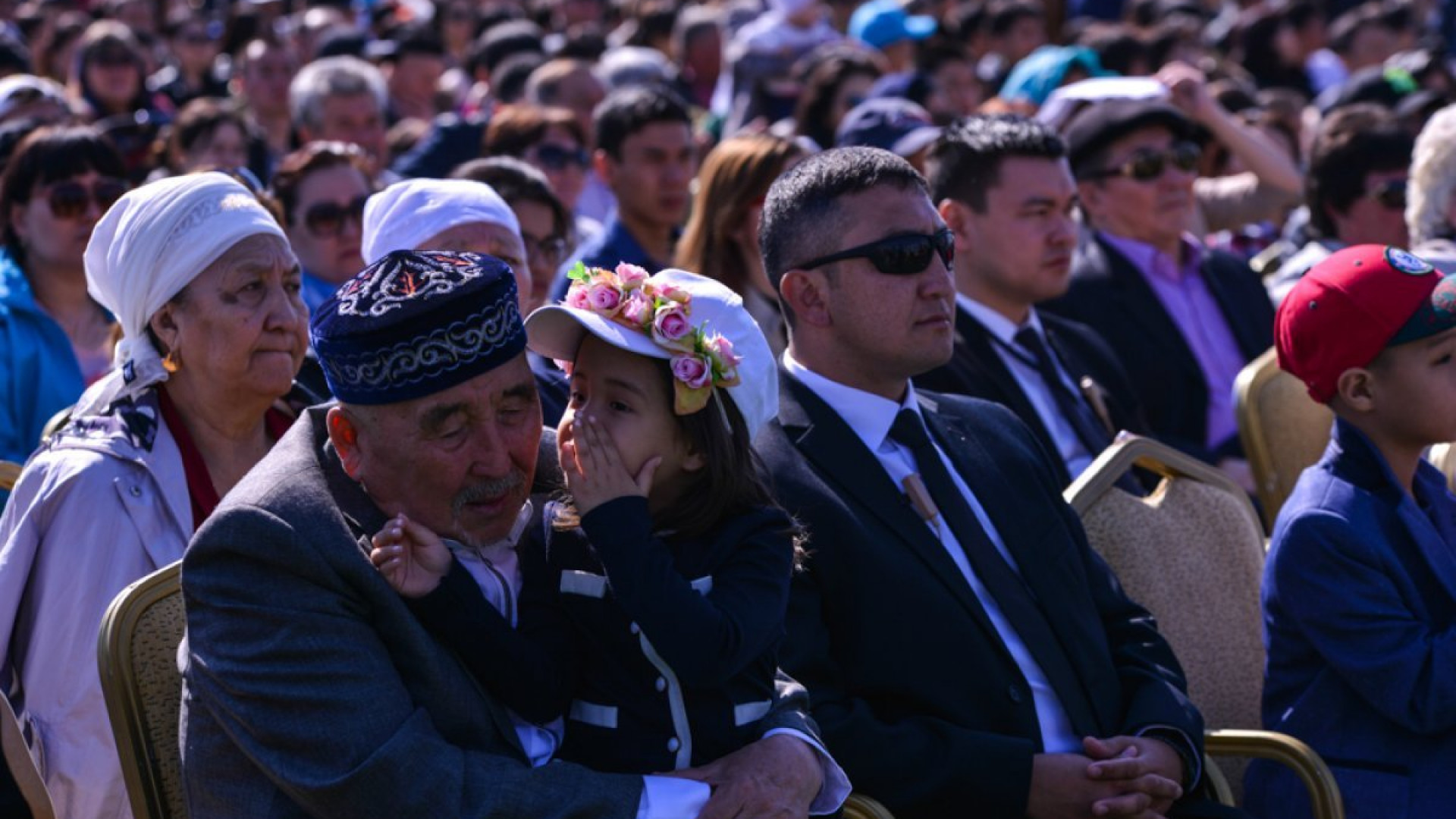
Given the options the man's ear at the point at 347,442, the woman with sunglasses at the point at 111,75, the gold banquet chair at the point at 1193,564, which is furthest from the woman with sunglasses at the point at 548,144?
the man's ear at the point at 347,442

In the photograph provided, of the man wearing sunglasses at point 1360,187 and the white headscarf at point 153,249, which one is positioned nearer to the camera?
the white headscarf at point 153,249

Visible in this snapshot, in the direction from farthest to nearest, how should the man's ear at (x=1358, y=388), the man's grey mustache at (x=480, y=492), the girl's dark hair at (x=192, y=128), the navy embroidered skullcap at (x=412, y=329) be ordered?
the girl's dark hair at (x=192, y=128), the man's ear at (x=1358, y=388), the man's grey mustache at (x=480, y=492), the navy embroidered skullcap at (x=412, y=329)

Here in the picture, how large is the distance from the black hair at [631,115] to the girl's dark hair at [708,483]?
15.4ft

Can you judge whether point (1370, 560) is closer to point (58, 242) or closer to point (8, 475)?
point (8, 475)

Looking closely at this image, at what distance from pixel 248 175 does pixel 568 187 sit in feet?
10.7

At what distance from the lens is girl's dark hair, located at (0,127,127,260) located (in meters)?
5.75

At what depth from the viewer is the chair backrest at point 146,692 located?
126 inches

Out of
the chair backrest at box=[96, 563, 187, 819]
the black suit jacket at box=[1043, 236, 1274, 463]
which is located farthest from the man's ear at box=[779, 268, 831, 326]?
the black suit jacket at box=[1043, 236, 1274, 463]

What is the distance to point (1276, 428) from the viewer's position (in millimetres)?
5258

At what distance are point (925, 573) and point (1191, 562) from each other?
3.30ft

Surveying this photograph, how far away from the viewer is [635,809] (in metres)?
3.00

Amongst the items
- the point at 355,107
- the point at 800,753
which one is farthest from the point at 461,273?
the point at 355,107

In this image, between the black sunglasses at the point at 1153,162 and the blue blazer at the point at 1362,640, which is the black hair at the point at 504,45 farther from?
the blue blazer at the point at 1362,640

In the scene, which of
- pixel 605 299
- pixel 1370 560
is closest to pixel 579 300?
pixel 605 299
